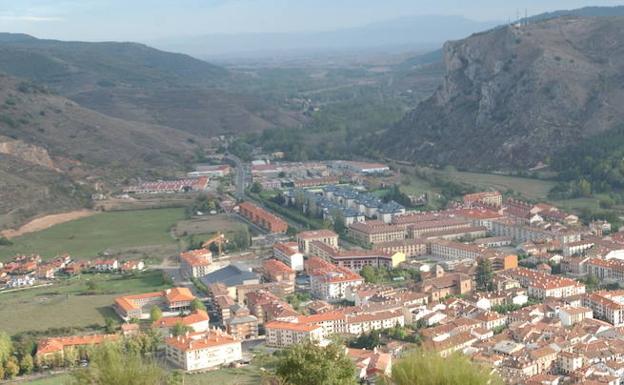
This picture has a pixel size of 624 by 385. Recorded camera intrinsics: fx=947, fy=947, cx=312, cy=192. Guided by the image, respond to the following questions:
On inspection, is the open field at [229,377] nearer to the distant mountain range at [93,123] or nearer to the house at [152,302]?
the house at [152,302]

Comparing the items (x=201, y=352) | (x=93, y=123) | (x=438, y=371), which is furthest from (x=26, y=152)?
(x=438, y=371)

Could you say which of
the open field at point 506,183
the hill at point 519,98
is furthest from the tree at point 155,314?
the hill at point 519,98

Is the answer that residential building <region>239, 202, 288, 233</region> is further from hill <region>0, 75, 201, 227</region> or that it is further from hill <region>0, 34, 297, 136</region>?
hill <region>0, 34, 297, 136</region>

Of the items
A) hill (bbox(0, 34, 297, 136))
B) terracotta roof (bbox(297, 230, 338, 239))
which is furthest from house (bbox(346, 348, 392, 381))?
hill (bbox(0, 34, 297, 136))

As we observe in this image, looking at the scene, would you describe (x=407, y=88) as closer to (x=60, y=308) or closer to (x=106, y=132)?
(x=106, y=132)

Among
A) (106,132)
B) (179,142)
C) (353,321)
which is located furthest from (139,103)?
(353,321)

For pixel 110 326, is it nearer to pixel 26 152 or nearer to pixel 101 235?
pixel 101 235

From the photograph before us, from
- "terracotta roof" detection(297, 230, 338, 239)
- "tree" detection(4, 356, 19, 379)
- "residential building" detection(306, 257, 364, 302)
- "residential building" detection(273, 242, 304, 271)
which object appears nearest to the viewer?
"tree" detection(4, 356, 19, 379)
